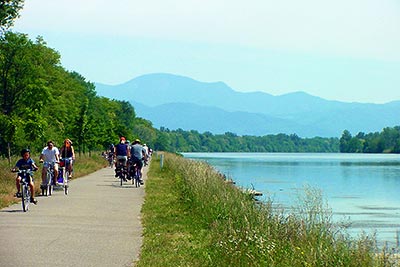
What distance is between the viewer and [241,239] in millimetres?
11422

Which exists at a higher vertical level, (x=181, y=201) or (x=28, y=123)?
(x=28, y=123)

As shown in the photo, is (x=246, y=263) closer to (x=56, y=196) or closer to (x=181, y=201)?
(x=181, y=201)

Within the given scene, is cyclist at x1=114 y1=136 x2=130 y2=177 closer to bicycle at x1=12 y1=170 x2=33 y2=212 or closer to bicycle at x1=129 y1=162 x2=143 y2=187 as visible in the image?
bicycle at x1=129 y1=162 x2=143 y2=187

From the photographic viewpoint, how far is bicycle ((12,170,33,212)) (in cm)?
1839

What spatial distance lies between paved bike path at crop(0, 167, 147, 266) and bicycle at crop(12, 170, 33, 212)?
21 cm

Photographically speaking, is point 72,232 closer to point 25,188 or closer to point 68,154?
point 25,188

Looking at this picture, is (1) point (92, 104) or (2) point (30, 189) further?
(1) point (92, 104)

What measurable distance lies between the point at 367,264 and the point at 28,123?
1347 inches

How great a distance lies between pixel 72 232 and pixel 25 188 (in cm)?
421

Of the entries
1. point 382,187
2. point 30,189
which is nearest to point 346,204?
point 382,187

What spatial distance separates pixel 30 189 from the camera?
1911 centimetres

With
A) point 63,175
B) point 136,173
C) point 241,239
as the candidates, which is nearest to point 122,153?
point 136,173

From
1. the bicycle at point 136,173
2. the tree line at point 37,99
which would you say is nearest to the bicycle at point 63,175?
the bicycle at point 136,173

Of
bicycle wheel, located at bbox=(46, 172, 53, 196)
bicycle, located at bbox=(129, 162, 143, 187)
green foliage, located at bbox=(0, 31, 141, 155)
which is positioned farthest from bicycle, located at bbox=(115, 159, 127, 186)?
green foliage, located at bbox=(0, 31, 141, 155)
